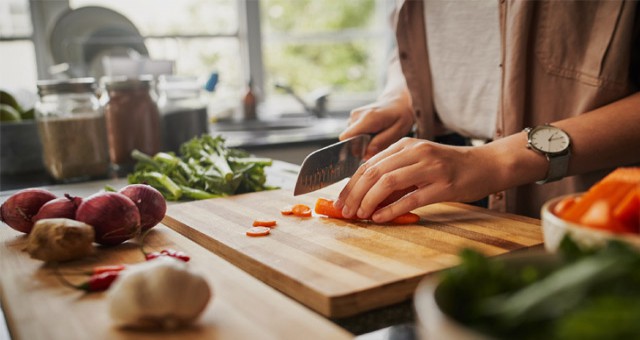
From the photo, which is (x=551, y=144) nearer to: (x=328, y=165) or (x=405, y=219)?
(x=405, y=219)

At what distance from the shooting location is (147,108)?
78.6 inches

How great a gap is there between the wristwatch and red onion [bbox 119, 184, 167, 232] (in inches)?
30.5

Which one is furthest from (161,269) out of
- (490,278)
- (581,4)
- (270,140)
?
(270,140)

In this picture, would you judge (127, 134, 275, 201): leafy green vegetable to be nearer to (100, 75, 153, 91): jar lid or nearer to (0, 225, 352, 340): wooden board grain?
(100, 75, 153, 91): jar lid

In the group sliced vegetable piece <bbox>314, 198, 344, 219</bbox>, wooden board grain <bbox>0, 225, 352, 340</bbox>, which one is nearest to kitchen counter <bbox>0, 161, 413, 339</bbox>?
wooden board grain <bbox>0, 225, 352, 340</bbox>

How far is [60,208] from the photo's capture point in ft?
3.53

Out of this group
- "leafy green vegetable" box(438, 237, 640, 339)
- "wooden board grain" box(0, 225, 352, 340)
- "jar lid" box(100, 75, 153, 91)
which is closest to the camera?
"leafy green vegetable" box(438, 237, 640, 339)

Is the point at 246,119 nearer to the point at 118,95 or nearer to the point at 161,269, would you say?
the point at 118,95

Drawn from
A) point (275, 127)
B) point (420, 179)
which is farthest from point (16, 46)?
point (420, 179)

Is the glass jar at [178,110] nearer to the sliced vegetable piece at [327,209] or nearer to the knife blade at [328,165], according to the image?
the knife blade at [328,165]

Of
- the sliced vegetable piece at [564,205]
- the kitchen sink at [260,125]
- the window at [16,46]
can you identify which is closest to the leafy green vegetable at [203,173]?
the sliced vegetable piece at [564,205]

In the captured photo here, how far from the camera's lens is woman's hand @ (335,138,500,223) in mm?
1175

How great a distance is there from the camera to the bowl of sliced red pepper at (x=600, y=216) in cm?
61

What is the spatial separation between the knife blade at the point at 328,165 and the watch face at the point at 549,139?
46 centimetres
